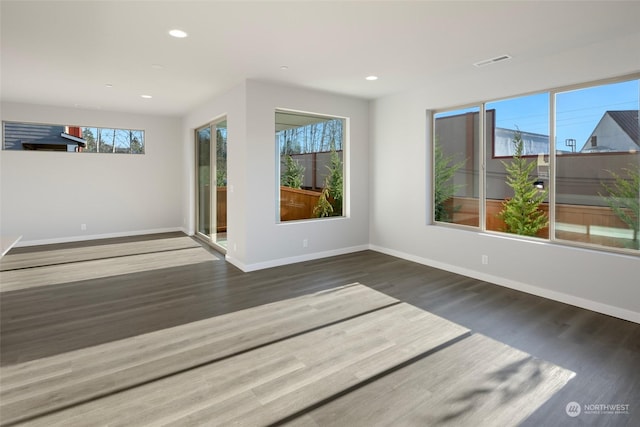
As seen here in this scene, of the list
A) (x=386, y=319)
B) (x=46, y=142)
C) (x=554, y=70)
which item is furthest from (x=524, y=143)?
(x=46, y=142)

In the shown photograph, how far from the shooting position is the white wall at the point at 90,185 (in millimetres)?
6469

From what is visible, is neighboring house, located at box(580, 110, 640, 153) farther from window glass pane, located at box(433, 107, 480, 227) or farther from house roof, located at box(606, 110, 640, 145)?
window glass pane, located at box(433, 107, 480, 227)

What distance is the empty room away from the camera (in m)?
2.24

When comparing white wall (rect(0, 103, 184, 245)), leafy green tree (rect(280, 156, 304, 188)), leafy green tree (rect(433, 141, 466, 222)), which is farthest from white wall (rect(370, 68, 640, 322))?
white wall (rect(0, 103, 184, 245))

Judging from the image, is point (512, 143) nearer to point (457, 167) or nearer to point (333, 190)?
point (457, 167)

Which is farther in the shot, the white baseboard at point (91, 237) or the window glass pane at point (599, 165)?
the white baseboard at point (91, 237)

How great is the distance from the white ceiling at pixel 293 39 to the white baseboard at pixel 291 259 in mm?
2492

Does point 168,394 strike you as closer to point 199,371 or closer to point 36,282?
point 199,371

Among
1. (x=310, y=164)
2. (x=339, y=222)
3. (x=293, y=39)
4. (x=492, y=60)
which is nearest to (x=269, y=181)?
(x=310, y=164)

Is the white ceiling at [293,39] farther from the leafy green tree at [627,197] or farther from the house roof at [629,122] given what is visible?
the leafy green tree at [627,197]

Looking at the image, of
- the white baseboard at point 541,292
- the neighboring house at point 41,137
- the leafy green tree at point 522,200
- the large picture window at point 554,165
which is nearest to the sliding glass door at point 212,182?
the neighboring house at point 41,137

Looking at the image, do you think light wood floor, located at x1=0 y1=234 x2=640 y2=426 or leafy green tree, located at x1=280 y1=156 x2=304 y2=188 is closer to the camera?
light wood floor, located at x1=0 y1=234 x2=640 y2=426

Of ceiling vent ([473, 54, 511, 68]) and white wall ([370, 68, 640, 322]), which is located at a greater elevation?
ceiling vent ([473, 54, 511, 68])

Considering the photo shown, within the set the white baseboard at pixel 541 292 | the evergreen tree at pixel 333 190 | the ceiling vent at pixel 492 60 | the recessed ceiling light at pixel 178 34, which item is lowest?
the white baseboard at pixel 541 292
